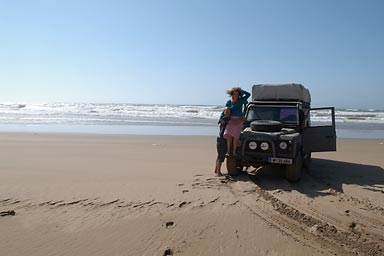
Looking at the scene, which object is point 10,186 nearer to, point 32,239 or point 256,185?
point 32,239

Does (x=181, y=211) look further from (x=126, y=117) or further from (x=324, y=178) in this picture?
(x=126, y=117)

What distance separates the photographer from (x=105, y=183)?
21.5ft

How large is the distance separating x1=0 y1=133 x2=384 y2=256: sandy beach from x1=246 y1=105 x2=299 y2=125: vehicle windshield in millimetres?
1336

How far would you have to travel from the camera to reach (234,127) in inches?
277

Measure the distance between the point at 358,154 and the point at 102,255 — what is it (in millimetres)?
11117

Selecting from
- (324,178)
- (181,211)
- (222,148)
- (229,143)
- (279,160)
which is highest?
(229,143)

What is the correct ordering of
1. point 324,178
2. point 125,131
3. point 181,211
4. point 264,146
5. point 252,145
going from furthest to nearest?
1. point 125,131
2. point 324,178
3. point 252,145
4. point 264,146
5. point 181,211

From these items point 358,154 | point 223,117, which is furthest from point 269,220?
point 358,154

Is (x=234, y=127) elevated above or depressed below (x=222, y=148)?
above

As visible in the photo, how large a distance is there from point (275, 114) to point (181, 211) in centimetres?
427

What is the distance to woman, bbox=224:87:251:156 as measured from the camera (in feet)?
23.1

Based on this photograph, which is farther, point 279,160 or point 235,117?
point 235,117

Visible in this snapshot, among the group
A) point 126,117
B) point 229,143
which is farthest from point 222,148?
point 126,117

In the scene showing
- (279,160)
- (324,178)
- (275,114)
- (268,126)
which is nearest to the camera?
(279,160)
